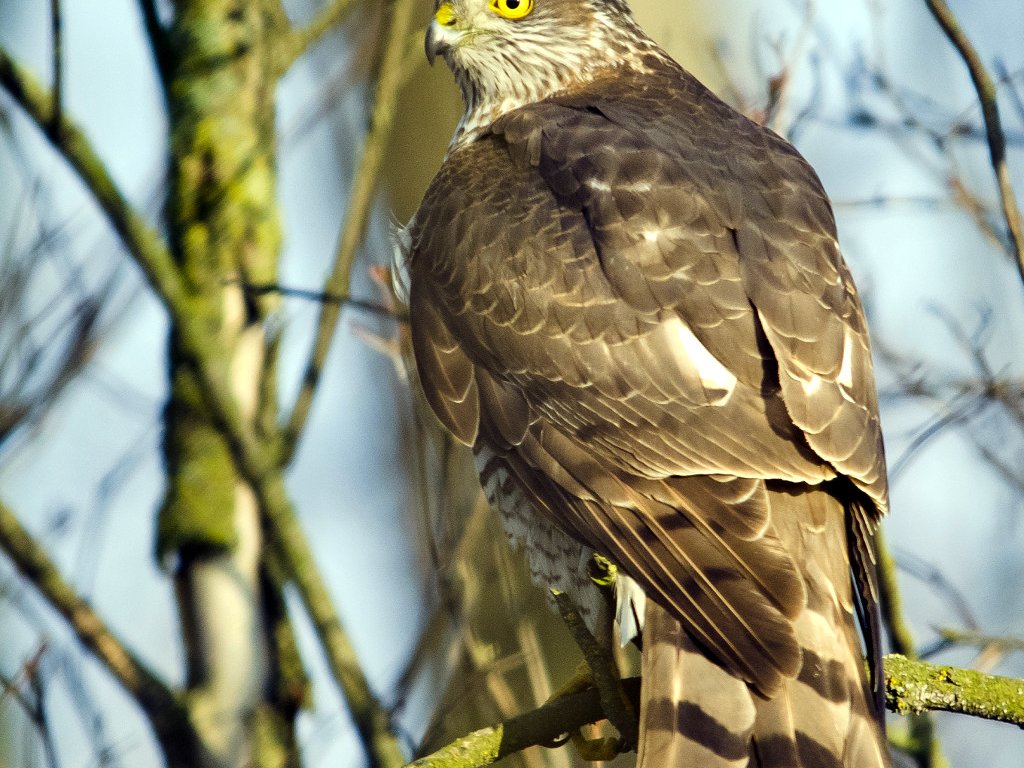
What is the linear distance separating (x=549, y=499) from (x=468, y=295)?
640mm

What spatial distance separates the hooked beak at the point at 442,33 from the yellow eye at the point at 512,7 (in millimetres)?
155

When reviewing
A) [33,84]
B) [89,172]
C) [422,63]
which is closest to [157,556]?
[89,172]

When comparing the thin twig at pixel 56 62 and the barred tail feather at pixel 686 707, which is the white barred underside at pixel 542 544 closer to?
the barred tail feather at pixel 686 707

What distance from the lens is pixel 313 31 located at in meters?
4.35

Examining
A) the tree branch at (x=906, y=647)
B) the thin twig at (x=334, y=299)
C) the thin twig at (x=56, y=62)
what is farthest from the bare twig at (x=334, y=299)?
the tree branch at (x=906, y=647)

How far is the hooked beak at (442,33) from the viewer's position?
168 inches

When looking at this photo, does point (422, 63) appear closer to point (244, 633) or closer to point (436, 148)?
point (436, 148)

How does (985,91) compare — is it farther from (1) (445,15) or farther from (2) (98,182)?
(2) (98,182)

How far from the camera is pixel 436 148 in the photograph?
505 centimetres

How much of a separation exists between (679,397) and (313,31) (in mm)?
1977

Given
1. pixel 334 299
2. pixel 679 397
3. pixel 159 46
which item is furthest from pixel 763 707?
pixel 159 46

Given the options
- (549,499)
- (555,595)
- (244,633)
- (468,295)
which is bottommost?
(244,633)

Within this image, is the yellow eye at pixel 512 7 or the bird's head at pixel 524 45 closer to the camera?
the bird's head at pixel 524 45

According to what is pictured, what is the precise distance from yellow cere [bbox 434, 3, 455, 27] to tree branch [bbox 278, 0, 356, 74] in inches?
10.8
